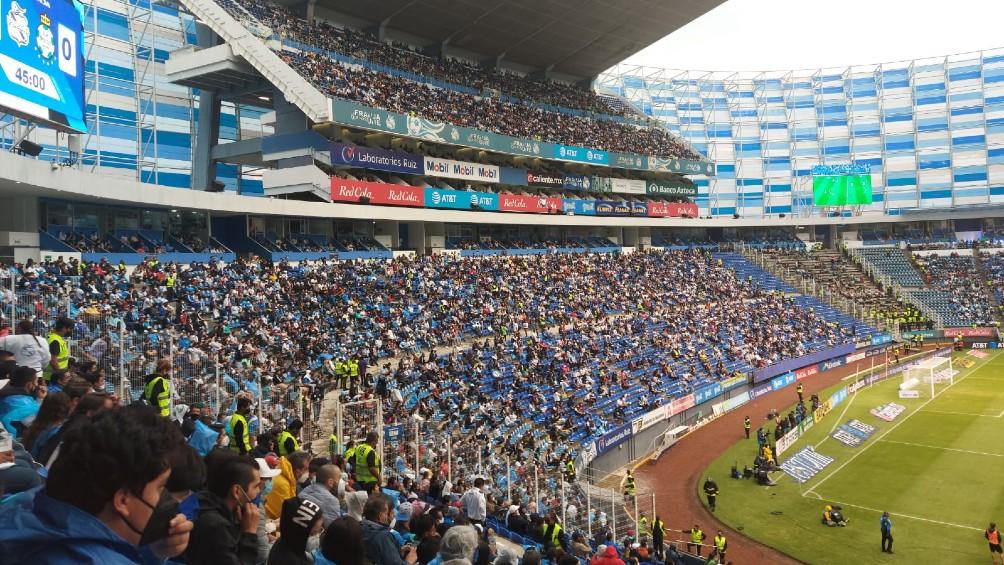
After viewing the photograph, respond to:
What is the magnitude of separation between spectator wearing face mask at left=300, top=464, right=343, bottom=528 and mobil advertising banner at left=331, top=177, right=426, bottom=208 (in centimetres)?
3208

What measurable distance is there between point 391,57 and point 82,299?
32789 millimetres

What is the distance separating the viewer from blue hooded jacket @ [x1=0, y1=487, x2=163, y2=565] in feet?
7.58

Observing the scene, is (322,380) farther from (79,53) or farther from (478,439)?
(79,53)

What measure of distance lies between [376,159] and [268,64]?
7384 mm

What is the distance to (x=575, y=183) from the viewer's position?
52938mm

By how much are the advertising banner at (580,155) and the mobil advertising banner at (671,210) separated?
740 cm

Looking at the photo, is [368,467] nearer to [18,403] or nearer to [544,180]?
[18,403]

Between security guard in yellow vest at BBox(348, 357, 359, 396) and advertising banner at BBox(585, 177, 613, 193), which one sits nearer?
security guard in yellow vest at BBox(348, 357, 359, 396)

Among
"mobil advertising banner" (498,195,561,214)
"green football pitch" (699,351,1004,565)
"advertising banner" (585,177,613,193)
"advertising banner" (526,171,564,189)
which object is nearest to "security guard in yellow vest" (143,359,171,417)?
"green football pitch" (699,351,1004,565)

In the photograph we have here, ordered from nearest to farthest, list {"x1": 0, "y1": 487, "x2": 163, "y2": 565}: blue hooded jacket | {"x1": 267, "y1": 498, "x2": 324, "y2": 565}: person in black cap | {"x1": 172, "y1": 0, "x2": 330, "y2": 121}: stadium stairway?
1. {"x1": 0, "y1": 487, "x2": 163, "y2": 565}: blue hooded jacket
2. {"x1": 267, "y1": 498, "x2": 324, "y2": 565}: person in black cap
3. {"x1": 172, "y1": 0, "x2": 330, "y2": 121}: stadium stairway

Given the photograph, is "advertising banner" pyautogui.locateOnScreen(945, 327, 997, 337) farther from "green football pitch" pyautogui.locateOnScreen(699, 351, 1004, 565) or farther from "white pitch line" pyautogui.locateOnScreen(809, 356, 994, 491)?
"green football pitch" pyautogui.locateOnScreen(699, 351, 1004, 565)

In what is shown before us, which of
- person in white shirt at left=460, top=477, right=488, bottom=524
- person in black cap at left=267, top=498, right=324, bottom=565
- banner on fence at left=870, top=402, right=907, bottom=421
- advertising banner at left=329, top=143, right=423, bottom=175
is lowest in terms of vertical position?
banner on fence at left=870, top=402, right=907, bottom=421

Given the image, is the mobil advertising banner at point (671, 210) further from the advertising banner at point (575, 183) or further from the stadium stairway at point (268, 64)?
the stadium stairway at point (268, 64)

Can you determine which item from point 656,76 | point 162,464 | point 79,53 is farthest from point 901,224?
point 162,464
